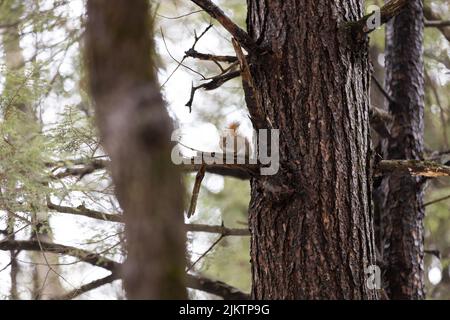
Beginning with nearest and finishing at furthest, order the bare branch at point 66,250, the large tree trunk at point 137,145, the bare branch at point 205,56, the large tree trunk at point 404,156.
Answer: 1. the large tree trunk at point 137,145
2. the bare branch at point 205,56
3. the bare branch at point 66,250
4. the large tree trunk at point 404,156

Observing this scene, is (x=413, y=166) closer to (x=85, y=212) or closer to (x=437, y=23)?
(x=85, y=212)

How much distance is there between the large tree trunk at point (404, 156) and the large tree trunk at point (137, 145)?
3.24 metres

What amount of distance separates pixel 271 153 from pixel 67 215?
5.21 ft

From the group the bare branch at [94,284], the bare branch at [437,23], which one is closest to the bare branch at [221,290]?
the bare branch at [94,284]

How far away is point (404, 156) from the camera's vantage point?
15.4 feet

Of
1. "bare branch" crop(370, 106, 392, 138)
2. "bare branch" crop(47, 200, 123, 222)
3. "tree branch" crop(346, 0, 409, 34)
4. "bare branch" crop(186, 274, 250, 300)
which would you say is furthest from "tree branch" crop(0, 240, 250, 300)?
"tree branch" crop(346, 0, 409, 34)

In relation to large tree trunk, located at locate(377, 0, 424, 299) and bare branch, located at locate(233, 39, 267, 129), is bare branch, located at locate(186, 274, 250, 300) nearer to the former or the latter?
large tree trunk, located at locate(377, 0, 424, 299)

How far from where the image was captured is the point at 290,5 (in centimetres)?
296

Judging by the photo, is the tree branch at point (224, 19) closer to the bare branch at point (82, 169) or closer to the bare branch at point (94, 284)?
the bare branch at point (82, 169)

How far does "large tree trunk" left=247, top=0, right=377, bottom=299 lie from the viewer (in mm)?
2680

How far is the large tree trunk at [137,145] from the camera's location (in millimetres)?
1504

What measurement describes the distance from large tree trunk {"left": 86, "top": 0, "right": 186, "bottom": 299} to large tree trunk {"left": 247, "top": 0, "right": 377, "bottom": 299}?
116 cm

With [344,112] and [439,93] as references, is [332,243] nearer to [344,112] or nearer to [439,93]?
[344,112]

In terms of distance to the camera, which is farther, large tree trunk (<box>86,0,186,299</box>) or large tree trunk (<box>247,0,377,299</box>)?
large tree trunk (<box>247,0,377,299</box>)
